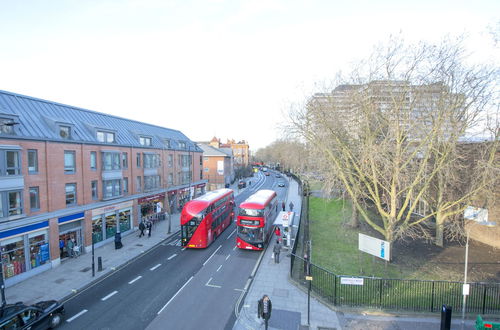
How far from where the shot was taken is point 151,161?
29016 millimetres

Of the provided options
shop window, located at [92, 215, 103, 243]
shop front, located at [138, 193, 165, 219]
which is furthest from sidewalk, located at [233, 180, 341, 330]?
shop front, located at [138, 193, 165, 219]

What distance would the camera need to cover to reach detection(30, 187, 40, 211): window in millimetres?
15969

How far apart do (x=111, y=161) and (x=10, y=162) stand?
8.06m

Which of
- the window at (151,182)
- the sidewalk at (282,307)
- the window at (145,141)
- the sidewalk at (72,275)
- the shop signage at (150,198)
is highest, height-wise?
the window at (145,141)

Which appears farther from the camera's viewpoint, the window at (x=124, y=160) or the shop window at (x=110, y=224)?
the window at (x=124, y=160)

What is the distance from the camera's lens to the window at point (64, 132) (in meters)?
18.5

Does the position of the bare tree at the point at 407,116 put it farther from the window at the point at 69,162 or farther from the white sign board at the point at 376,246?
the window at the point at 69,162

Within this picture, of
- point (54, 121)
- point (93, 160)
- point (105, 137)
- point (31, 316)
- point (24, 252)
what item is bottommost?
point (31, 316)

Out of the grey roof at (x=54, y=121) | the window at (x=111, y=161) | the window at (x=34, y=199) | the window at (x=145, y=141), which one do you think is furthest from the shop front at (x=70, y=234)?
the window at (x=145, y=141)

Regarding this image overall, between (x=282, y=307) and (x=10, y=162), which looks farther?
(x=10, y=162)

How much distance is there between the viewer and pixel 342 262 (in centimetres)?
1670

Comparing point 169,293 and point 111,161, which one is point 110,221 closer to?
point 111,161

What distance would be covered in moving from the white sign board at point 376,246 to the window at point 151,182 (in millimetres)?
22124

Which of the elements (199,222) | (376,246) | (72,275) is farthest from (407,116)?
(72,275)
